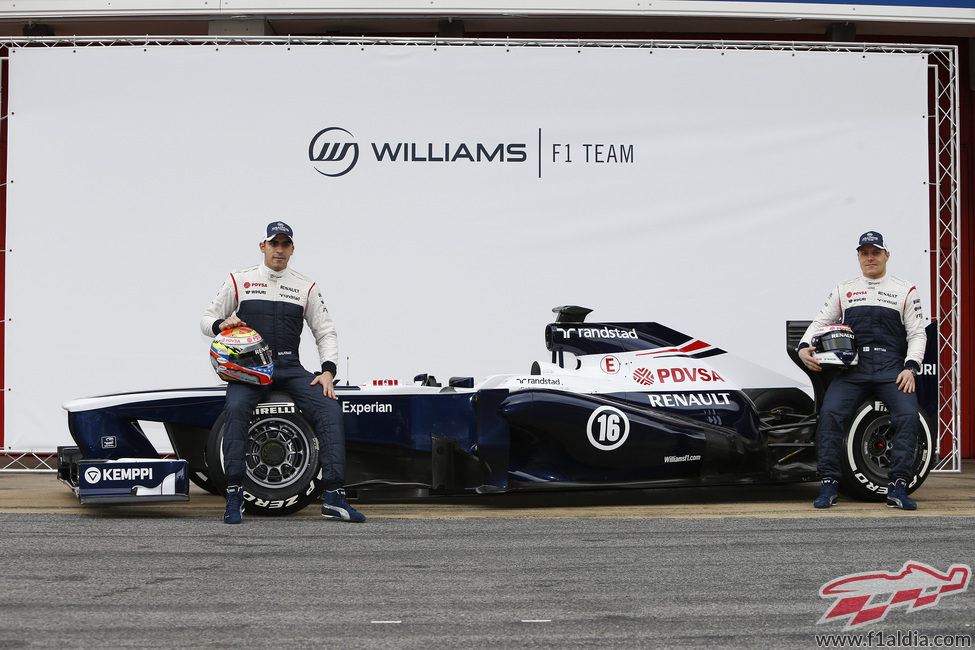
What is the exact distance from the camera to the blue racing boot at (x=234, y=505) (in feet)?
20.4

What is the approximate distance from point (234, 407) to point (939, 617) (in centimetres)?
390

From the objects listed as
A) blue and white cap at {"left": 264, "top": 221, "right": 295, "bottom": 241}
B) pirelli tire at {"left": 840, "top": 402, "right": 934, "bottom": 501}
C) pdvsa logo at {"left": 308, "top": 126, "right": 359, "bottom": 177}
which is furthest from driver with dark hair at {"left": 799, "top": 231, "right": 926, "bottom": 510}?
pdvsa logo at {"left": 308, "top": 126, "right": 359, "bottom": 177}

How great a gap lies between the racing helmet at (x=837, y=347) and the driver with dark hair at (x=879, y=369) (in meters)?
0.06

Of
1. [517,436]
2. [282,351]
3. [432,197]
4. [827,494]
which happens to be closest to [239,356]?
[282,351]

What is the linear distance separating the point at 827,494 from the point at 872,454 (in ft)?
1.65

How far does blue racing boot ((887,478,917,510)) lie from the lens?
6902 millimetres

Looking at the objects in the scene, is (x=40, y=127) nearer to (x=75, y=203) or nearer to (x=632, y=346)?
(x=75, y=203)

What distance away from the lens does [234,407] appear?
20.6 feet

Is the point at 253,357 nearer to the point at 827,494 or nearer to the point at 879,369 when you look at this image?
the point at 827,494

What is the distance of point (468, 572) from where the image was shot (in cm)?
485

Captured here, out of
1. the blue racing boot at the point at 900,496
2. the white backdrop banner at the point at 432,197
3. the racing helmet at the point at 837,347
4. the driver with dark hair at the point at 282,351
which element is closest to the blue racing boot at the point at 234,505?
the driver with dark hair at the point at 282,351

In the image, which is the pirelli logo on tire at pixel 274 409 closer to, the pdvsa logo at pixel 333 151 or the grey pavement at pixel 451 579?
the grey pavement at pixel 451 579

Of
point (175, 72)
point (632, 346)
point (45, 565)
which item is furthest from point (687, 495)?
point (175, 72)

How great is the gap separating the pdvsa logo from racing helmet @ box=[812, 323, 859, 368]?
4032 mm
